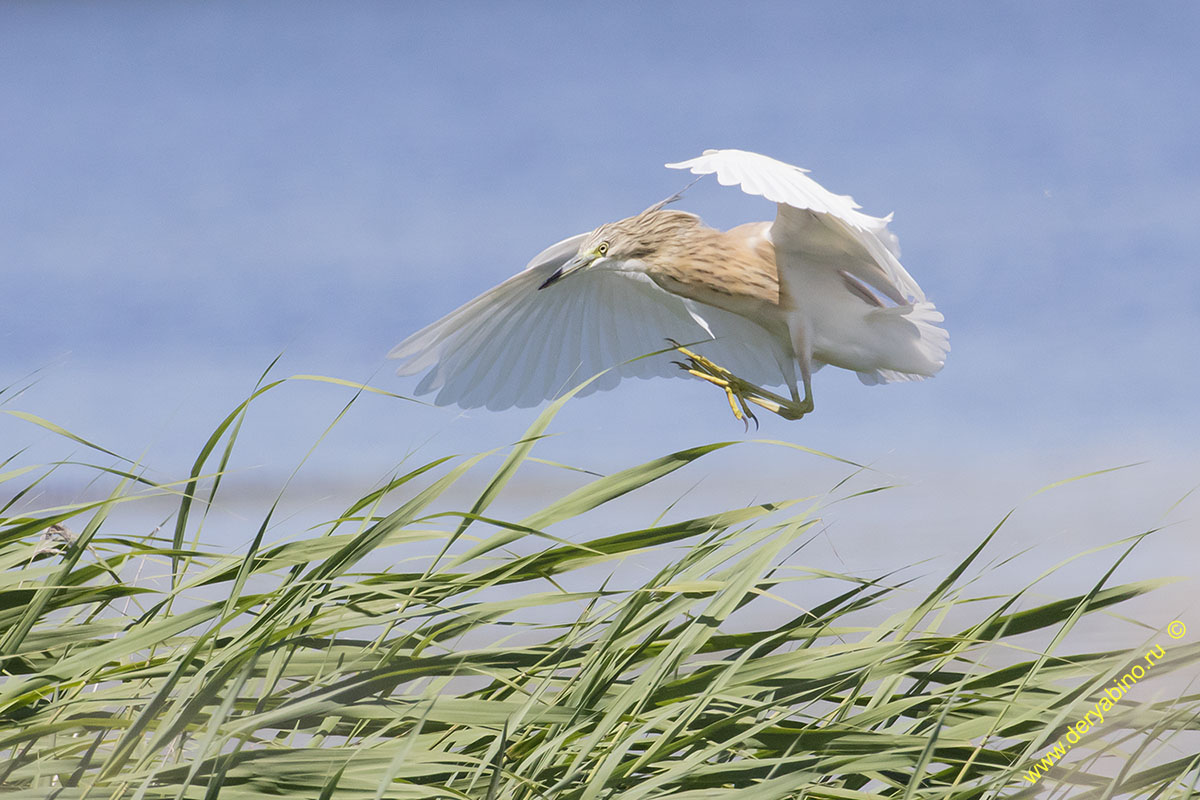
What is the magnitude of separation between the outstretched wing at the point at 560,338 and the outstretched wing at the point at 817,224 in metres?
0.21

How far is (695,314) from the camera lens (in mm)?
1649

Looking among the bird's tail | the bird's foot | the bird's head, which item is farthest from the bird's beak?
the bird's tail

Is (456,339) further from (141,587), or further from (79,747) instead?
(79,747)

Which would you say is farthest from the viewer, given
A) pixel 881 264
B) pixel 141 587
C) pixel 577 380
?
pixel 577 380

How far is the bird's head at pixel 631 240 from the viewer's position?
4.81 ft

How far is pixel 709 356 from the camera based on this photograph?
5.81ft

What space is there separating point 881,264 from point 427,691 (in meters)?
0.90

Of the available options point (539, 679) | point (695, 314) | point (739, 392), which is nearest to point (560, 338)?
point (695, 314)

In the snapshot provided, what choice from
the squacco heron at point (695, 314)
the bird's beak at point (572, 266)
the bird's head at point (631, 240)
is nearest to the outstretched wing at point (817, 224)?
the squacco heron at point (695, 314)

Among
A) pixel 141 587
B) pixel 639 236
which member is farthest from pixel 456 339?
pixel 141 587

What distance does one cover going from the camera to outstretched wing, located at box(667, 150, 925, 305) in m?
1.13

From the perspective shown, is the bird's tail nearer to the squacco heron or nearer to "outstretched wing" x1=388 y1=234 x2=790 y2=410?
the squacco heron

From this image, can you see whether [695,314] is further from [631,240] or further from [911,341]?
[911,341]

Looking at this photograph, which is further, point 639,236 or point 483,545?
point 639,236
